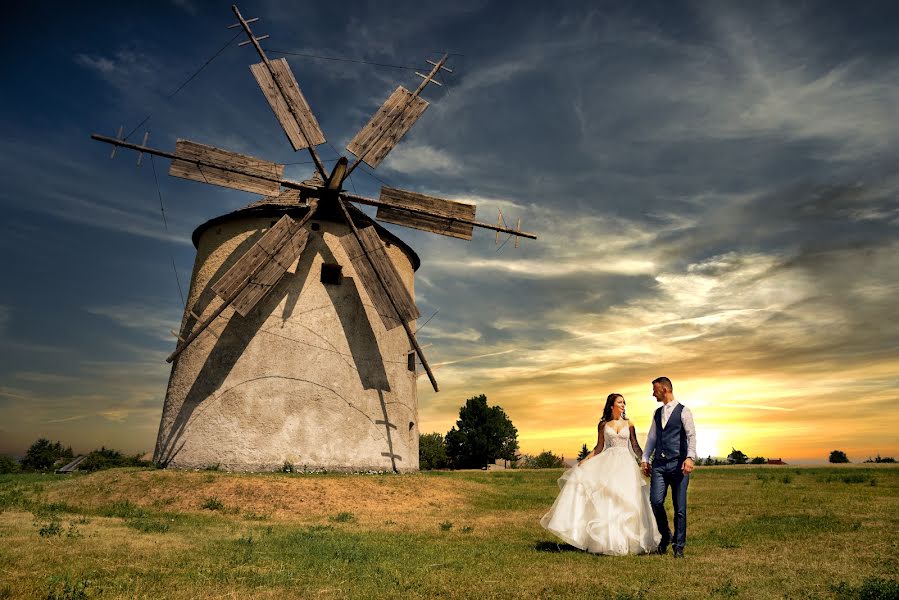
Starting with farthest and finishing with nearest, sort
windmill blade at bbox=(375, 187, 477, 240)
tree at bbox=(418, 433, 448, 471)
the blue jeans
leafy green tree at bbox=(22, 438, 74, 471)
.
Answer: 1. tree at bbox=(418, 433, 448, 471)
2. leafy green tree at bbox=(22, 438, 74, 471)
3. windmill blade at bbox=(375, 187, 477, 240)
4. the blue jeans

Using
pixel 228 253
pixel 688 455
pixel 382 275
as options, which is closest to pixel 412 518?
pixel 688 455

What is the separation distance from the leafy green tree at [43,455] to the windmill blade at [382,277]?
32687mm

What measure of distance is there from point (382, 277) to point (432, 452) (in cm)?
3386

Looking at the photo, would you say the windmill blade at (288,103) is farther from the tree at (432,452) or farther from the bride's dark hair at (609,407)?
the tree at (432,452)

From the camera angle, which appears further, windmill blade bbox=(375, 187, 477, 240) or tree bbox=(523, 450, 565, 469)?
tree bbox=(523, 450, 565, 469)

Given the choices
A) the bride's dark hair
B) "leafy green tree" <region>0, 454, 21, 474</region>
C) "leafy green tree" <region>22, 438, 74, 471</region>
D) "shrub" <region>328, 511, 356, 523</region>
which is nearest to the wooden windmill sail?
"shrub" <region>328, 511, 356, 523</region>

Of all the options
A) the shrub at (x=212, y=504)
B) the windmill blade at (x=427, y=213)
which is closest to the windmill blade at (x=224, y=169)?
the windmill blade at (x=427, y=213)

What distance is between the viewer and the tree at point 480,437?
163ft

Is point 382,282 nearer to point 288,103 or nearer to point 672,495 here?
point 288,103

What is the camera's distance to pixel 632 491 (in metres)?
7.05

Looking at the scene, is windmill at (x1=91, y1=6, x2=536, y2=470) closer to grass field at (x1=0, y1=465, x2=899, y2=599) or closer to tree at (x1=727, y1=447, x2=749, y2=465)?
grass field at (x1=0, y1=465, x2=899, y2=599)

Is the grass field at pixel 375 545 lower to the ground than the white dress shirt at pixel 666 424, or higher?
lower

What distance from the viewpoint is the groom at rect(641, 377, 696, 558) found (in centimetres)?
702

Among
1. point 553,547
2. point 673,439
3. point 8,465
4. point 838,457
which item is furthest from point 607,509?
point 838,457
